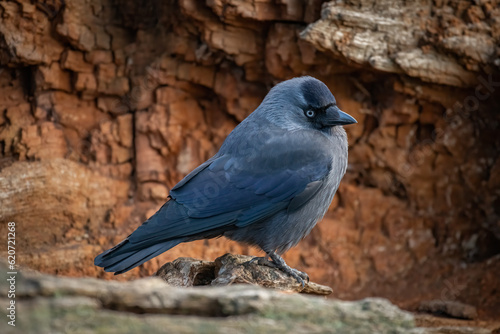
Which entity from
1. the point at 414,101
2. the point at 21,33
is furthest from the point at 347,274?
the point at 21,33

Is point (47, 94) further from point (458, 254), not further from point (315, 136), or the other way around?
point (458, 254)

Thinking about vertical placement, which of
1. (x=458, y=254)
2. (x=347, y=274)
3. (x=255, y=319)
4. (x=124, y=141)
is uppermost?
(x=255, y=319)

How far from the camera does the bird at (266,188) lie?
4852 mm

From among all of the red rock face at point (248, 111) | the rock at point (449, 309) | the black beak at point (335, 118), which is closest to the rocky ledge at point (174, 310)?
the black beak at point (335, 118)

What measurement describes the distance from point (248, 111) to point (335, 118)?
2711 mm

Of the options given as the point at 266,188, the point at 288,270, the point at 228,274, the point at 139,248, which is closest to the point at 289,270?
the point at 288,270

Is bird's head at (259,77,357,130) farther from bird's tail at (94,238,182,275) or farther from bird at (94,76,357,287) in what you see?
bird's tail at (94,238,182,275)

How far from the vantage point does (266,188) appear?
4.94m

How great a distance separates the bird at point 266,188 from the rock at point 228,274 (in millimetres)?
104

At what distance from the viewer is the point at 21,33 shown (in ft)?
23.0

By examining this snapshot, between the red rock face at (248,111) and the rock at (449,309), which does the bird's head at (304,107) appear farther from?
the rock at (449,309)

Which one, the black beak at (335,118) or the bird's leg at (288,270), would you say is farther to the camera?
the black beak at (335,118)

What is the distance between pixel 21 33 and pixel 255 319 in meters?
5.52

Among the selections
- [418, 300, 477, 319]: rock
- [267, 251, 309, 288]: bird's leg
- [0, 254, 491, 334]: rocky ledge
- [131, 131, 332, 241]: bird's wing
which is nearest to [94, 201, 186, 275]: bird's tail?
[131, 131, 332, 241]: bird's wing
